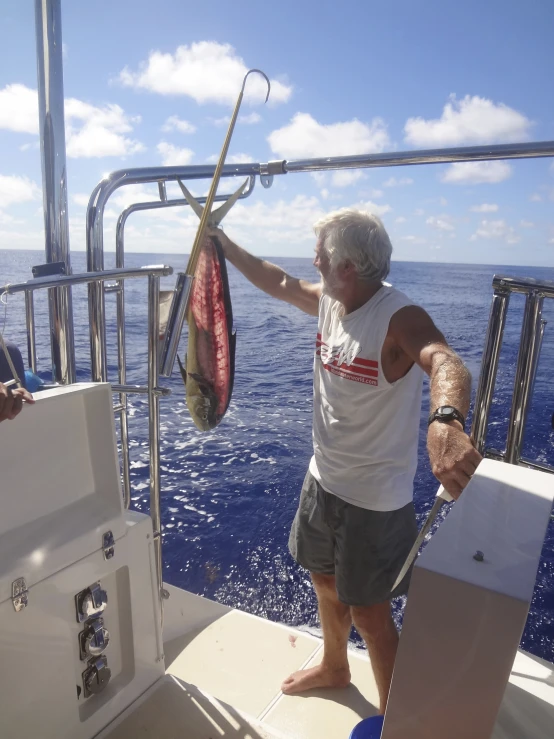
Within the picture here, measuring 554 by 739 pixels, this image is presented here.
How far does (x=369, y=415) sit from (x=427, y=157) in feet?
2.72

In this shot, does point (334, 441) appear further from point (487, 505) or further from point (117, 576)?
point (487, 505)

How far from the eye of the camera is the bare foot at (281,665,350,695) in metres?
2.03

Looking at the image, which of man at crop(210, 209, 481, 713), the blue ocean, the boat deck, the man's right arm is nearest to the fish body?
the man's right arm

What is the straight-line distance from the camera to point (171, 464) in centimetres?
602

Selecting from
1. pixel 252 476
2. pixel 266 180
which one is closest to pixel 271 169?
pixel 266 180

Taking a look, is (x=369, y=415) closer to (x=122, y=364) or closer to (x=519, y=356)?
(x=519, y=356)

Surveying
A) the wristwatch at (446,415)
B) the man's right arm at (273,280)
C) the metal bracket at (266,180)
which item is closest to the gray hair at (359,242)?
the metal bracket at (266,180)

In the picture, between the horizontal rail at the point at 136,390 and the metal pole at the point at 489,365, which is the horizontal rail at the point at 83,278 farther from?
the metal pole at the point at 489,365

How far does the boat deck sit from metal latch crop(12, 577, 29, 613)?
53cm

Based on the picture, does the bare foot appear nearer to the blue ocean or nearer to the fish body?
the fish body

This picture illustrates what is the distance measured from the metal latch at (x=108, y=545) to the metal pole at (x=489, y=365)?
0.99m

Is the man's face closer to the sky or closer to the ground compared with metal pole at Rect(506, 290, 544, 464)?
closer to the sky

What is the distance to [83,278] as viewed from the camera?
1.59 m

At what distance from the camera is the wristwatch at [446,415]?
112 cm
